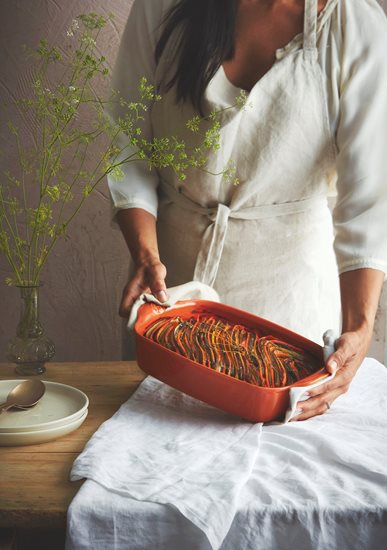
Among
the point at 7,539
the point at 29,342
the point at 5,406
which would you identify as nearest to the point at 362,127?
the point at 29,342

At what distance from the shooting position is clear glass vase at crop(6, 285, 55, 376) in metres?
1.35

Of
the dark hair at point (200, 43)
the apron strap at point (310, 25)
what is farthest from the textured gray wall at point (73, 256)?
the apron strap at point (310, 25)

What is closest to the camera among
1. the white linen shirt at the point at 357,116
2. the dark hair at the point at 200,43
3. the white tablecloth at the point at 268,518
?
the white tablecloth at the point at 268,518

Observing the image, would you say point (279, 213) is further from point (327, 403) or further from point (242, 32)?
point (327, 403)

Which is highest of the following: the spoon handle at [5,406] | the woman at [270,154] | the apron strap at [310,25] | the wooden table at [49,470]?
the apron strap at [310,25]

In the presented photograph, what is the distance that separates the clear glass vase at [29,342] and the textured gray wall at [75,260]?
3.10 feet

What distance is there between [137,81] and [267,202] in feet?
1.45

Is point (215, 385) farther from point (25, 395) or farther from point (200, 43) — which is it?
point (200, 43)

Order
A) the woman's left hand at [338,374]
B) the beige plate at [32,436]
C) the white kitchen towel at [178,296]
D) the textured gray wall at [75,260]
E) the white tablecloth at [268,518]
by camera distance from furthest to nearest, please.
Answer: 1. the textured gray wall at [75,260]
2. the white kitchen towel at [178,296]
3. the woman's left hand at [338,374]
4. the beige plate at [32,436]
5. the white tablecloth at [268,518]

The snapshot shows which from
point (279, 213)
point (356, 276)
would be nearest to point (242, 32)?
point (279, 213)

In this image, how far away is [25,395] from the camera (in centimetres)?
117

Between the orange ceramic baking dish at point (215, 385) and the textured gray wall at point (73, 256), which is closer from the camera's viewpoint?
the orange ceramic baking dish at point (215, 385)

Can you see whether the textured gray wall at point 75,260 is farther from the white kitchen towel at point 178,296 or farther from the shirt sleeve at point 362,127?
the white kitchen towel at point 178,296

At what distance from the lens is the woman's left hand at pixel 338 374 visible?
1.14m
